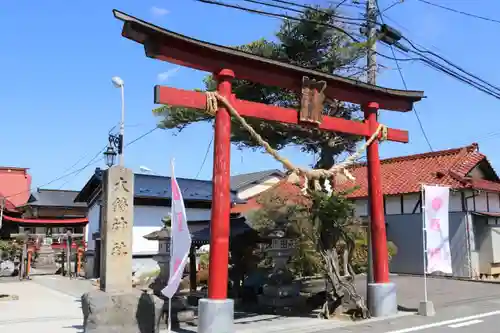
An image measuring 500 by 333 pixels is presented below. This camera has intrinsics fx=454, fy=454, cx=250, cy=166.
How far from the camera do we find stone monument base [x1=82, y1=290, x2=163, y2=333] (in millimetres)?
9039

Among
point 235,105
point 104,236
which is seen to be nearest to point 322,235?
point 235,105

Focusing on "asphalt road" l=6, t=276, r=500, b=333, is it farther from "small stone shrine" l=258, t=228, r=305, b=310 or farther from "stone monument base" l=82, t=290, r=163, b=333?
"small stone shrine" l=258, t=228, r=305, b=310

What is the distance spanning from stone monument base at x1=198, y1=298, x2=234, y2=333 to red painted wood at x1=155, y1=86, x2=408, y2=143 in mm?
3946

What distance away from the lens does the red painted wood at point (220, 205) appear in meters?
9.05

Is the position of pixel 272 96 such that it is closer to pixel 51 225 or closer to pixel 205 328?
pixel 205 328

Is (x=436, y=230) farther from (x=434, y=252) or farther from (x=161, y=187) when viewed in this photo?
(x=161, y=187)

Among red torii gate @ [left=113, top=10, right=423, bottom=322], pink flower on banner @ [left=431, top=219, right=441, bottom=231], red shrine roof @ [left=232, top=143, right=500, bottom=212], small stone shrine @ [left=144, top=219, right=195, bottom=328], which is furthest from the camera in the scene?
red shrine roof @ [left=232, top=143, right=500, bottom=212]

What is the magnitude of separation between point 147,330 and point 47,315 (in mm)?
5359

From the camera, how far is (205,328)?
28.6 ft

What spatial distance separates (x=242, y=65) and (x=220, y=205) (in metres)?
3.20

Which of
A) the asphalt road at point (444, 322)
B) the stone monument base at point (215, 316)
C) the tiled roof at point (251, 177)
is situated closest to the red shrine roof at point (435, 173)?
the asphalt road at point (444, 322)

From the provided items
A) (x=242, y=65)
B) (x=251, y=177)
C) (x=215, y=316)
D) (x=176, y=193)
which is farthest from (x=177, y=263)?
(x=251, y=177)

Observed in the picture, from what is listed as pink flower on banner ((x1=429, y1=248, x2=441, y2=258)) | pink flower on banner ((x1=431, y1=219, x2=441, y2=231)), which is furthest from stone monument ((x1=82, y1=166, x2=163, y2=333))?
pink flower on banner ((x1=431, y1=219, x2=441, y2=231))

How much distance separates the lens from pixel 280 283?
1308cm
